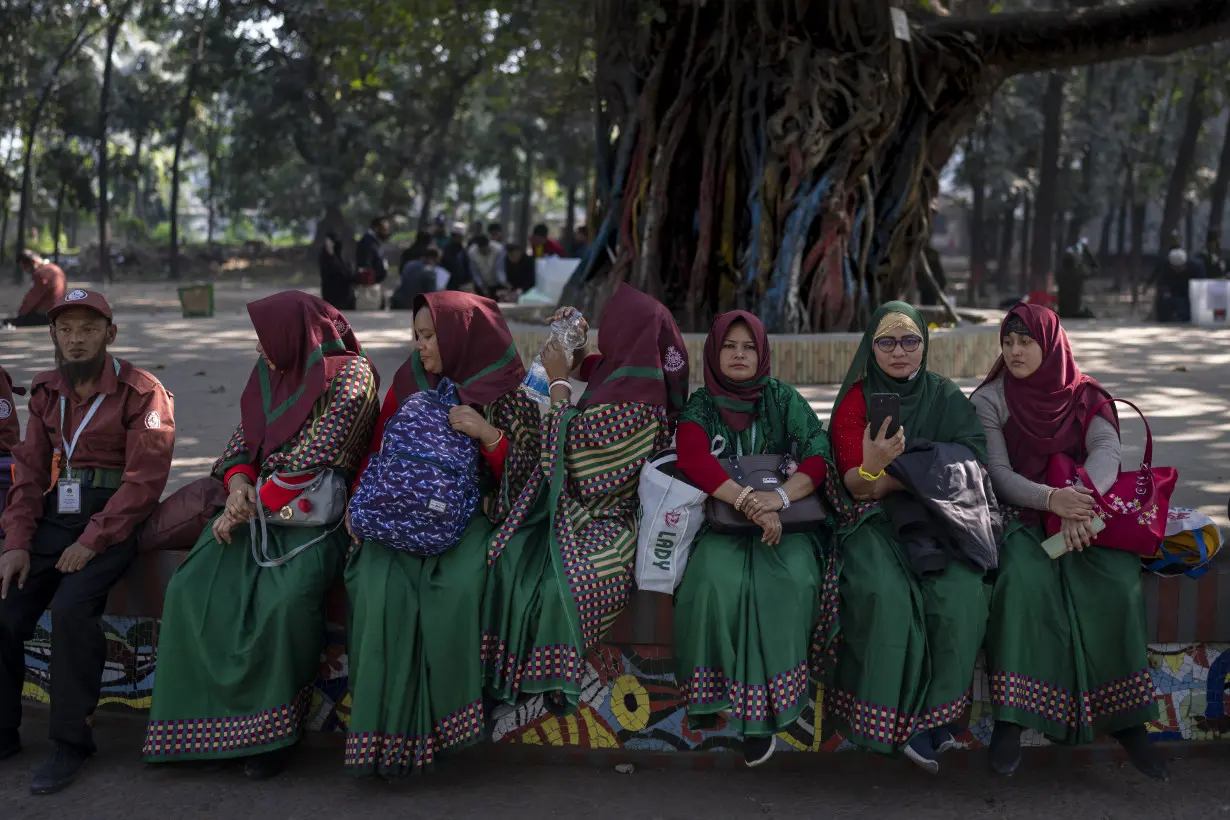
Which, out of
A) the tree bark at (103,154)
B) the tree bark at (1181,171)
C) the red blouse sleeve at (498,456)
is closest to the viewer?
the red blouse sleeve at (498,456)

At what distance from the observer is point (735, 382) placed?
3846 mm

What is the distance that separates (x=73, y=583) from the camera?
367cm

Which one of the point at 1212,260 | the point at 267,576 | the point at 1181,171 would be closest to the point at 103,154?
the point at 1181,171

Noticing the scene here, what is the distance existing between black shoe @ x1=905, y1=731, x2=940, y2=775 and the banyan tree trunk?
278 inches

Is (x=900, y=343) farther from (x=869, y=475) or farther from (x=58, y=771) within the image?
(x=58, y=771)

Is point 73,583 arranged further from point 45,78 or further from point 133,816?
point 45,78

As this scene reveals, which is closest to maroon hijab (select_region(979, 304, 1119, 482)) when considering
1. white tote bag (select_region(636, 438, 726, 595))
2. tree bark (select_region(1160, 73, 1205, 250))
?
white tote bag (select_region(636, 438, 726, 595))

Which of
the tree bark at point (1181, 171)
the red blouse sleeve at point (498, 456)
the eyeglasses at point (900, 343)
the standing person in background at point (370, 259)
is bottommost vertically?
the red blouse sleeve at point (498, 456)

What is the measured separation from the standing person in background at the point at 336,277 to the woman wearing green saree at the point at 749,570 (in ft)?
47.7

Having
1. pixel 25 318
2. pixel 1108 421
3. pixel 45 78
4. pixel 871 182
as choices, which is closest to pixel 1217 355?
pixel 871 182

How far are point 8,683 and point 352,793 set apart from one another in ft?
3.51

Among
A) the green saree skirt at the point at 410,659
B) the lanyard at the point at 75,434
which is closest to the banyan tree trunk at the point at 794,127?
the lanyard at the point at 75,434

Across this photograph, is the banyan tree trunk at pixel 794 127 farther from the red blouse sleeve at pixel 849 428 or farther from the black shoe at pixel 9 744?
the black shoe at pixel 9 744

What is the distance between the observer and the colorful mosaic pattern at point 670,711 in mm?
3648
